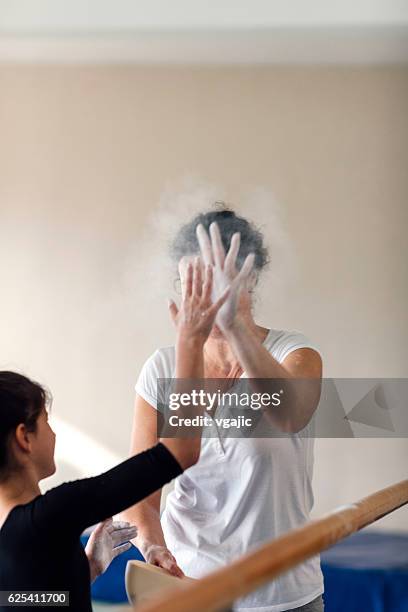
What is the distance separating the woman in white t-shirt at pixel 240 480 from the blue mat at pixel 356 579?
0.13m

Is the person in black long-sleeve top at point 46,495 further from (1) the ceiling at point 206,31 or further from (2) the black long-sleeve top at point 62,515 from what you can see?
(1) the ceiling at point 206,31

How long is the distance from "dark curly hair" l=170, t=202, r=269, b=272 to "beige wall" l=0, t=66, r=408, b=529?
30mm

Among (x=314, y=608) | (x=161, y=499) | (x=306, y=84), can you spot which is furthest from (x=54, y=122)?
(x=314, y=608)

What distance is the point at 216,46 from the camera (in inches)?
75.0

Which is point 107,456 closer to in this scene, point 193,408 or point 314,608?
point 193,408

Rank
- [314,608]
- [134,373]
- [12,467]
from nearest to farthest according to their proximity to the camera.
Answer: [12,467]
[314,608]
[134,373]

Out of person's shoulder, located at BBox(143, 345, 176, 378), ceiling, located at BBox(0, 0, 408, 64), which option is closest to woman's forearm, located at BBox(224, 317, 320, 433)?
person's shoulder, located at BBox(143, 345, 176, 378)

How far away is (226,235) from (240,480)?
517 millimetres

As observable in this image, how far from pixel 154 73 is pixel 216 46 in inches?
6.1

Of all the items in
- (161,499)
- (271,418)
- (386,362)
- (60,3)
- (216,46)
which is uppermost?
(60,3)

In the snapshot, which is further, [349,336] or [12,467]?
[349,336]

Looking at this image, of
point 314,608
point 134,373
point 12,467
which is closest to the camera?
point 12,467

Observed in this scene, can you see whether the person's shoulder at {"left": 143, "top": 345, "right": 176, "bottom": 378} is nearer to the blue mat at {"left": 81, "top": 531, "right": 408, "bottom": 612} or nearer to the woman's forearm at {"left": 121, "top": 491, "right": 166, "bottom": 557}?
the woman's forearm at {"left": 121, "top": 491, "right": 166, "bottom": 557}

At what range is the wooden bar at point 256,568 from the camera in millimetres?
717
